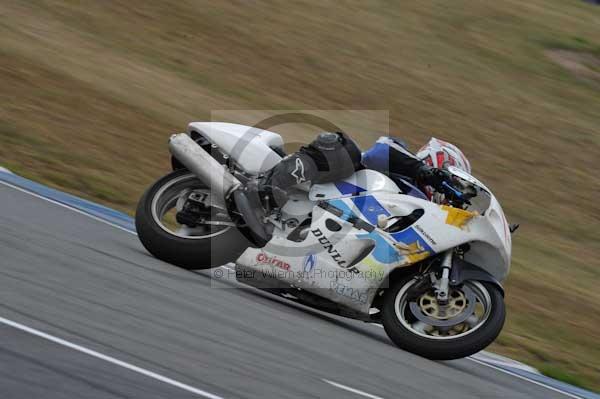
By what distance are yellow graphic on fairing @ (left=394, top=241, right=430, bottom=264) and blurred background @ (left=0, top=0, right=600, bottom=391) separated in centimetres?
233

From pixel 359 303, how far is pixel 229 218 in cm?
118

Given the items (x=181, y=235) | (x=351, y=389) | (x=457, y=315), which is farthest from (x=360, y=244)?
(x=351, y=389)

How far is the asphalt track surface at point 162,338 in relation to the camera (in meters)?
4.82

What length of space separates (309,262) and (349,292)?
37 cm

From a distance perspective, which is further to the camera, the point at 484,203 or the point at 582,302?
the point at 582,302

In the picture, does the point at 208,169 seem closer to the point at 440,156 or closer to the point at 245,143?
the point at 245,143

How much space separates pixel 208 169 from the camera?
7699 mm

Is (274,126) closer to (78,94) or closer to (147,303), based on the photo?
(78,94)

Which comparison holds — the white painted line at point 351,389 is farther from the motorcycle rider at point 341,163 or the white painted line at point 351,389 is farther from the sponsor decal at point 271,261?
the motorcycle rider at point 341,163

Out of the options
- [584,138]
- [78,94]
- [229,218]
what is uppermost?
[229,218]

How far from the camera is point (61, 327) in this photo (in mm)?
5301

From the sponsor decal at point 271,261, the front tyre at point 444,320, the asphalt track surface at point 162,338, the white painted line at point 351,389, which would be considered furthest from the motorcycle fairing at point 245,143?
the white painted line at point 351,389

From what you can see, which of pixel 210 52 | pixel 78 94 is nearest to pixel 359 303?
pixel 78 94

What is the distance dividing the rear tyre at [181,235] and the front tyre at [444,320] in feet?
4.15
